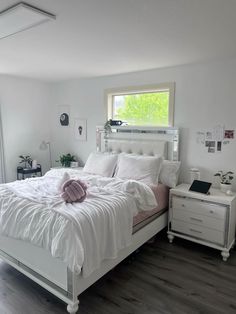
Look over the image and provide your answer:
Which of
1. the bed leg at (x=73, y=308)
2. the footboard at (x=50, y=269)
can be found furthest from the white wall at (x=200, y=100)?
the bed leg at (x=73, y=308)

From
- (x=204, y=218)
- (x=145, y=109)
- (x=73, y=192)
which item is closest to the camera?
(x=73, y=192)

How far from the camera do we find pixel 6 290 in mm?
2223

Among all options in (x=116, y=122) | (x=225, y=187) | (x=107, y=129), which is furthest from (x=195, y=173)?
(x=107, y=129)

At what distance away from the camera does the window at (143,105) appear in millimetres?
3535

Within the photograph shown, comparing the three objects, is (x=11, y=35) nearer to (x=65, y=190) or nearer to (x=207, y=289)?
(x=65, y=190)

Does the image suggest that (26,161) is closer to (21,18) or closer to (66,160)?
(66,160)

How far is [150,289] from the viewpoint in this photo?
2258mm

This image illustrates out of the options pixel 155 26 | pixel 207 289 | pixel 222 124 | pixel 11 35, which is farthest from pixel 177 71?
pixel 207 289

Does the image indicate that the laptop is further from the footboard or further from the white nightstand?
the footboard

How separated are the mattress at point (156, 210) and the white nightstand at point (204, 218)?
0.34 ft

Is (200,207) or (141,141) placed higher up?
(141,141)

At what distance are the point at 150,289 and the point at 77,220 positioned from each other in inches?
40.5

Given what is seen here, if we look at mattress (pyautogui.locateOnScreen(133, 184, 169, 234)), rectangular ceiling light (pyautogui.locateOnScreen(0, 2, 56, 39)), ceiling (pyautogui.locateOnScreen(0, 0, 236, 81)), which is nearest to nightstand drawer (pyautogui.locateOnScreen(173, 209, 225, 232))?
mattress (pyautogui.locateOnScreen(133, 184, 169, 234))

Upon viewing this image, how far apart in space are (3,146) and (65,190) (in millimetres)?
2620
